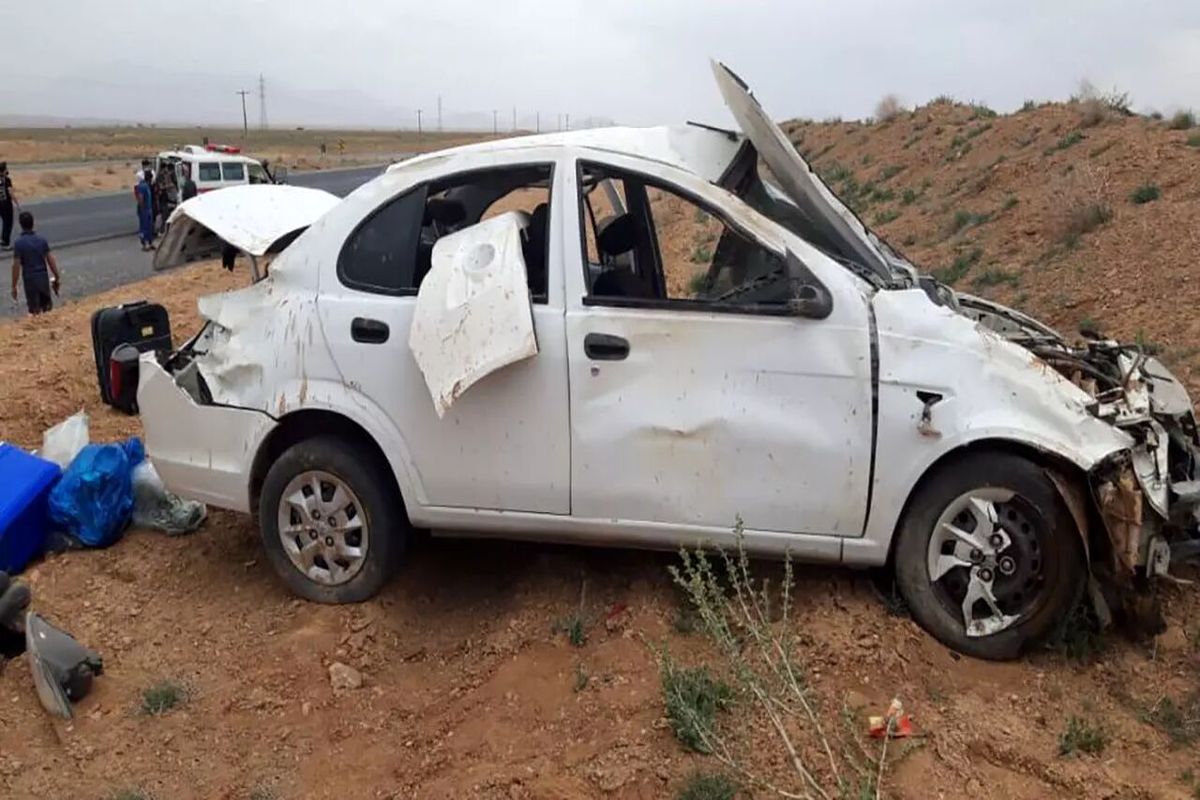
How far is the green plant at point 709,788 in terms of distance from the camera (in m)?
3.33

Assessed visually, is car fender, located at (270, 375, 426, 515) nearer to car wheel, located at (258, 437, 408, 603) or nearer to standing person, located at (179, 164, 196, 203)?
car wheel, located at (258, 437, 408, 603)

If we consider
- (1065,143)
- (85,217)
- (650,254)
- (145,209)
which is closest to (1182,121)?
(1065,143)

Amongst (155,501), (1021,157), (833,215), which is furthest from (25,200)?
(833,215)

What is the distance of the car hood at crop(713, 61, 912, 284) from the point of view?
4.61 metres

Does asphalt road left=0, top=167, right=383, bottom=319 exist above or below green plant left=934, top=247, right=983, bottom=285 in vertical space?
below

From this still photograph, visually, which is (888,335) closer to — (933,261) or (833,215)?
(833,215)

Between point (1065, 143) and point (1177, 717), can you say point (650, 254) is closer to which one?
point (1177, 717)

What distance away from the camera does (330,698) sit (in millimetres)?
4230

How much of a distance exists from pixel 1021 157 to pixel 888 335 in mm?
13252

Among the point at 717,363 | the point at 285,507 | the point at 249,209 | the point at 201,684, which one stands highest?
the point at 249,209

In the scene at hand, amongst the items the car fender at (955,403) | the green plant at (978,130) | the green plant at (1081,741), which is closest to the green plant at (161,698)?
the car fender at (955,403)

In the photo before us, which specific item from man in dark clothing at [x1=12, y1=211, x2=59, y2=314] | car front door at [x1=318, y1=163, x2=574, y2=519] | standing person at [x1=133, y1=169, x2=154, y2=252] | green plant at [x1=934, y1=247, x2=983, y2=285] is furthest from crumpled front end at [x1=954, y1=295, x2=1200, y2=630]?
standing person at [x1=133, y1=169, x2=154, y2=252]

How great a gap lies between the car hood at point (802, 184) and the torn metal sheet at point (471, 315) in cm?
116

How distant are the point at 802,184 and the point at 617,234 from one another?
2.98 feet
